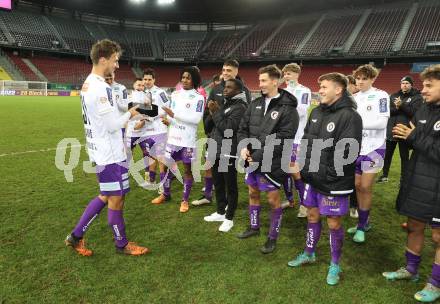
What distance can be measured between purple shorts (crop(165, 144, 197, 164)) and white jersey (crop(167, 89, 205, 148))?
8cm

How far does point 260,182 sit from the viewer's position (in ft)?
14.1

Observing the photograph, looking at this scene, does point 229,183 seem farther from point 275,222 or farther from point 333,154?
point 333,154

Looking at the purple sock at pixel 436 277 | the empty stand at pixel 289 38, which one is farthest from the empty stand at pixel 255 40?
the purple sock at pixel 436 277

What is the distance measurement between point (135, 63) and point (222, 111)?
50155mm

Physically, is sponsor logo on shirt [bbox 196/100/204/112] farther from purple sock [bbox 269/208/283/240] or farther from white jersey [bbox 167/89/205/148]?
purple sock [bbox 269/208/283/240]

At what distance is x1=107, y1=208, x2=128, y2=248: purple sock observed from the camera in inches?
159

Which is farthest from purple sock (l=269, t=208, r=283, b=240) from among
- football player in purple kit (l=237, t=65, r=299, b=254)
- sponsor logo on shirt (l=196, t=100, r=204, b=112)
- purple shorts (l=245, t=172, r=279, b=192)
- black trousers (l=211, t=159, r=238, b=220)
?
sponsor logo on shirt (l=196, t=100, r=204, b=112)

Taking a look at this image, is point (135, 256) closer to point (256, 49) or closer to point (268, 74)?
point (268, 74)

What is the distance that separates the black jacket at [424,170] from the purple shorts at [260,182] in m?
1.47

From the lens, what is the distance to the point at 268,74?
4.16 meters

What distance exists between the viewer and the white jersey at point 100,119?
11.7 feet

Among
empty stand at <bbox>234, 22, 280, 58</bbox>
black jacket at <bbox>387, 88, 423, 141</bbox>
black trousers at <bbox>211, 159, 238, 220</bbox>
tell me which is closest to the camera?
black trousers at <bbox>211, 159, 238, 220</bbox>

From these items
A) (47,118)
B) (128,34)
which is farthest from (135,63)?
(47,118)

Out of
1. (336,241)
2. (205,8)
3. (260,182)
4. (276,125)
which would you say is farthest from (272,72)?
(205,8)
